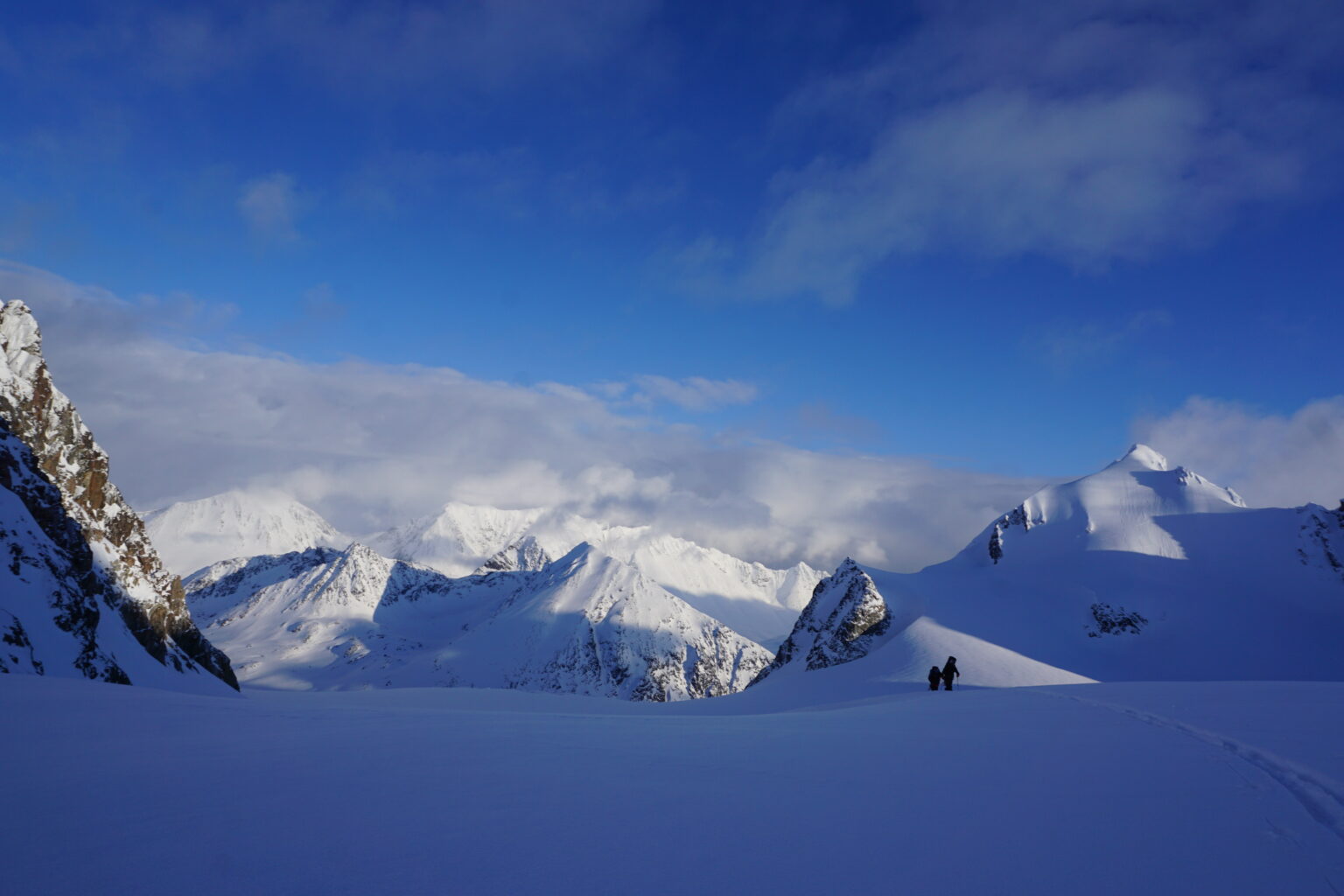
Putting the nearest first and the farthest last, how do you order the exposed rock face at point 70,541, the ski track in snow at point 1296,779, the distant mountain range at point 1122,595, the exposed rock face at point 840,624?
the ski track in snow at point 1296,779 < the exposed rock face at point 70,541 < the distant mountain range at point 1122,595 < the exposed rock face at point 840,624

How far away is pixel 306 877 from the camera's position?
4109mm

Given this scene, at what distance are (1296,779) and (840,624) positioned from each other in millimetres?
66427

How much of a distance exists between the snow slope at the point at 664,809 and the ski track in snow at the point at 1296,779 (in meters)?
0.03

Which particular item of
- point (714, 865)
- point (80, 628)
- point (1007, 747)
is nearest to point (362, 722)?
point (714, 865)

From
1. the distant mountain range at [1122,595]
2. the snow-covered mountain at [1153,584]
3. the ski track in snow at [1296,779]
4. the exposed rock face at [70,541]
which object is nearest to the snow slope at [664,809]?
the ski track in snow at [1296,779]

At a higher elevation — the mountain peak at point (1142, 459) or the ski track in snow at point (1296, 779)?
the mountain peak at point (1142, 459)

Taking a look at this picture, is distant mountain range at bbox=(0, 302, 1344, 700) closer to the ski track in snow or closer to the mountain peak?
the mountain peak

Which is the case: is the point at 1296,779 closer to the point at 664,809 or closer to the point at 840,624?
the point at 664,809

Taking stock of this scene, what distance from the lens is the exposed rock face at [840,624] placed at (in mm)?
66312

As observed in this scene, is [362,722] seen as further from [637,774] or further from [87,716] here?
[637,774]

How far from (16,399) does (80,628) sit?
26.1 m

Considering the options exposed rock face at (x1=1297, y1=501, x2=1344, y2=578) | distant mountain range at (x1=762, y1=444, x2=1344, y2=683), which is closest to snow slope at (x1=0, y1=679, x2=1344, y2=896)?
distant mountain range at (x1=762, y1=444, x2=1344, y2=683)

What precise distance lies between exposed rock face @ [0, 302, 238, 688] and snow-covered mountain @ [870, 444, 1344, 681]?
66.7 metres

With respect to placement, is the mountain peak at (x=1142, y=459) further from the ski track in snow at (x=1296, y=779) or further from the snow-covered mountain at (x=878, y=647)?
the ski track in snow at (x=1296, y=779)
